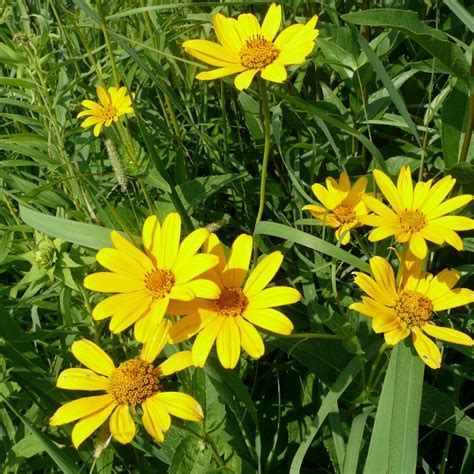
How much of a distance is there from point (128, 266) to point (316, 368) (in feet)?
1.41

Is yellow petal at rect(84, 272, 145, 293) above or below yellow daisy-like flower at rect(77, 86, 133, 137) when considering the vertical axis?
below

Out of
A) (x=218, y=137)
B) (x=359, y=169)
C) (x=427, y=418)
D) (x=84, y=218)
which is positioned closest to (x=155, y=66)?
(x=218, y=137)

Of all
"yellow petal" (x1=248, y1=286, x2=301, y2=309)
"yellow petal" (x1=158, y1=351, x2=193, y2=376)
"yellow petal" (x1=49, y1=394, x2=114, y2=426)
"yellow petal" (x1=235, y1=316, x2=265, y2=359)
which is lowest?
"yellow petal" (x1=49, y1=394, x2=114, y2=426)

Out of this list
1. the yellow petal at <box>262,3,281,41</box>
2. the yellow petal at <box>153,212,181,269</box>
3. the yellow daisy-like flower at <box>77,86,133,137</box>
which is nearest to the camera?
the yellow petal at <box>153,212,181,269</box>

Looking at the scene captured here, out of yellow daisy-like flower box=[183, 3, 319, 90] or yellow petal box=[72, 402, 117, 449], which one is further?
yellow daisy-like flower box=[183, 3, 319, 90]

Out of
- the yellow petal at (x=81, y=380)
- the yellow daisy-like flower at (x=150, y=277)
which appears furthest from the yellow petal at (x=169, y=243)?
the yellow petal at (x=81, y=380)

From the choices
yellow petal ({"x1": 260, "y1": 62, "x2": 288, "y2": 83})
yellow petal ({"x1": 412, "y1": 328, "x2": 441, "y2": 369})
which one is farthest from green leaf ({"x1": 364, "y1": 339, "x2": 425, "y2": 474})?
yellow petal ({"x1": 260, "y1": 62, "x2": 288, "y2": 83})

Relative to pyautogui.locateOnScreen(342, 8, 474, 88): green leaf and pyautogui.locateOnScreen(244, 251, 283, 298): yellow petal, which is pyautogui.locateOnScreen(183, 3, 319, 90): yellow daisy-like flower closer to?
pyautogui.locateOnScreen(342, 8, 474, 88): green leaf

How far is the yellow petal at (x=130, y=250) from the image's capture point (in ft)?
3.08

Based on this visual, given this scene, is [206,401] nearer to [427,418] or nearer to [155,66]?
[427,418]

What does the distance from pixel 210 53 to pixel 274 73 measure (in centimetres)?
15

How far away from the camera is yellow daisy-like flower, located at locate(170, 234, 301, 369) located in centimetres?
87

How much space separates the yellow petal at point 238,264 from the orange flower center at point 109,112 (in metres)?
0.53

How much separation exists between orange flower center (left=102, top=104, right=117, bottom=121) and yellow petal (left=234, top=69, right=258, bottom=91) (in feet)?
1.42
